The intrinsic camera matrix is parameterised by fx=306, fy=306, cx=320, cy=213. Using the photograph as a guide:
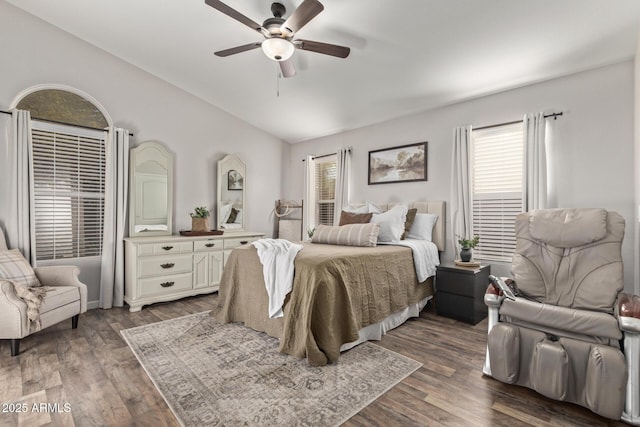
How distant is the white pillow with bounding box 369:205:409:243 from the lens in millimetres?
3516

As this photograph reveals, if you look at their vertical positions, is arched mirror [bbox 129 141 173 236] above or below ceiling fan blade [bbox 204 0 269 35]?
below

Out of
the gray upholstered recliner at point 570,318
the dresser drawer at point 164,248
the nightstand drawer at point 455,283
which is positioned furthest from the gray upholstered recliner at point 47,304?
the nightstand drawer at point 455,283

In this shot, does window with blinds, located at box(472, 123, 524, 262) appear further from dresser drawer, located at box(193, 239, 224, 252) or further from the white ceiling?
dresser drawer, located at box(193, 239, 224, 252)

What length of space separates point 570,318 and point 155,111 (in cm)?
493

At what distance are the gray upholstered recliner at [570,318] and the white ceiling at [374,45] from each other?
1.51 meters

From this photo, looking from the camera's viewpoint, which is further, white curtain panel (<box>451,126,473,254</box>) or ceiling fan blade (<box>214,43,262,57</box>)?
white curtain panel (<box>451,126,473,254</box>)

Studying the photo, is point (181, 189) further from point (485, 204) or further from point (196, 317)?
point (485, 204)

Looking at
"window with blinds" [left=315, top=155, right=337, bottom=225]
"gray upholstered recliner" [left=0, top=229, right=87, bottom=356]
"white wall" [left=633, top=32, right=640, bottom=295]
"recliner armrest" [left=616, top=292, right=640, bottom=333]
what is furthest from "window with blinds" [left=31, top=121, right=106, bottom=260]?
"white wall" [left=633, top=32, right=640, bottom=295]

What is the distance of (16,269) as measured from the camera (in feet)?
9.30

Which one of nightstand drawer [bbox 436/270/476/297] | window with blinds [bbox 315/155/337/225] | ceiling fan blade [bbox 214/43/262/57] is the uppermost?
ceiling fan blade [bbox 214/43/262/57]

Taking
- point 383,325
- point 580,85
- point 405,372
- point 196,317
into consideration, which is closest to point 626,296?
point 405,372

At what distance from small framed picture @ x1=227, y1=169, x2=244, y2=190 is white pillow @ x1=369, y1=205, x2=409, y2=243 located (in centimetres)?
251

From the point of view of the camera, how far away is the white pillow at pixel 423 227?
3861mm

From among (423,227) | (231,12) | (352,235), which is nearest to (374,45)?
(231,12)
